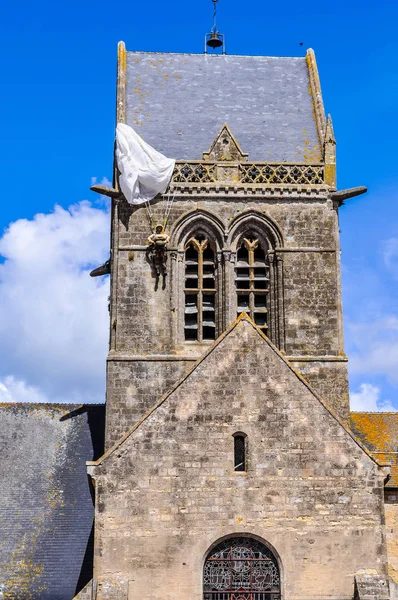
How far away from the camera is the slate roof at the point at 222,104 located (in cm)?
2972

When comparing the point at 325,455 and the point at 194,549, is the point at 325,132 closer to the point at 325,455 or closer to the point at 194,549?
the point at 325,455

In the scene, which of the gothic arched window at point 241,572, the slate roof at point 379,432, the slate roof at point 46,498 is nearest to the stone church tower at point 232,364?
the gothic arched window at point 241,572

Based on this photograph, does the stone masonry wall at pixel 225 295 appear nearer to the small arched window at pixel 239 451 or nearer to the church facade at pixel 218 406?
the church facade at pixel 218 406

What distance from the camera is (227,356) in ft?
69.2

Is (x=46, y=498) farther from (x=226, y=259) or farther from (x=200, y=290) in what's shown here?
(x=226, y=259)

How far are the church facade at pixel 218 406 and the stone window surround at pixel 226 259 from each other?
48mm

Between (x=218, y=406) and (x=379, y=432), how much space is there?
8019mm

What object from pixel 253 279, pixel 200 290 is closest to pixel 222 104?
A: pixel 253 279

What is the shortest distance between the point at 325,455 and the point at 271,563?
2296mm

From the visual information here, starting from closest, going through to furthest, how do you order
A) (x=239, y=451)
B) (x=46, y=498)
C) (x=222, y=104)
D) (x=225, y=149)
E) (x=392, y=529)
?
(x=239, y=451) < (x=392, y=529) < (x=46, y=498) < (x=225, y=149) < (x=222, y=104)

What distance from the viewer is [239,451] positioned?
2066 centimetres

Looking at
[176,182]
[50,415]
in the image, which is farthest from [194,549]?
[176,182]

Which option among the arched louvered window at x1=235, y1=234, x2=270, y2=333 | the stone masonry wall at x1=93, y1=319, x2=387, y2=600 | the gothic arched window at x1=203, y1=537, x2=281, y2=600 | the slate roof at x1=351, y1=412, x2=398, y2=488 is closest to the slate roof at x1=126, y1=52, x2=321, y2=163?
the arched louvered window at x1=235, y1=234, x2=270, y2=333

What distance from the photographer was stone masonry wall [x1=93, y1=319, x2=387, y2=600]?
19844mm
